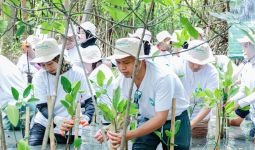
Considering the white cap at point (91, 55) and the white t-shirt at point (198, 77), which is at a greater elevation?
the white cap at point (91, 55)

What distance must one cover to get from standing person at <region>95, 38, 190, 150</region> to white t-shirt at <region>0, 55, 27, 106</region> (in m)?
1.08

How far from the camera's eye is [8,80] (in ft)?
13.3

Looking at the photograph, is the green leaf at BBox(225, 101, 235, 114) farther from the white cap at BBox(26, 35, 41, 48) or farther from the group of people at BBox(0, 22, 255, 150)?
the white cap at BBox(26, 35, 41, 48)

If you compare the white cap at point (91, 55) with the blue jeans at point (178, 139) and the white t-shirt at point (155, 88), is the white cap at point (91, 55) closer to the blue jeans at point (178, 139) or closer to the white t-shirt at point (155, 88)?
the blue jeans at point (178, 139)

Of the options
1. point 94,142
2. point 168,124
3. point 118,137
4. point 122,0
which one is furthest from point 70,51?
point 122,0

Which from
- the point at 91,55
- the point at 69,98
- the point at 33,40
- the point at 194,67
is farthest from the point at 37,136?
the point at 33,40

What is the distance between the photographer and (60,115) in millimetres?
Answer: 4074

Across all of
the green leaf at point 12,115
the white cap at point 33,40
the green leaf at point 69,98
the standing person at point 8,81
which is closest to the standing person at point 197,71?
the standing person at point 8,81

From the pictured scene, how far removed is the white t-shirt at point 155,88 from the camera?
3.05 meters

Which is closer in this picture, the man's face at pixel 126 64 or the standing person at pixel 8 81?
the man's face at pixel 126 64

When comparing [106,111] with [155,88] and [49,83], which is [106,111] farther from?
[49,83]

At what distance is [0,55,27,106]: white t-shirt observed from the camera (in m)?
4.02

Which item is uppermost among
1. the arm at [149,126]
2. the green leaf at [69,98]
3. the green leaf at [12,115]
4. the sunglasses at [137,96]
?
the green leaf at [69,98]

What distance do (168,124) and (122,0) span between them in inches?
68.6
